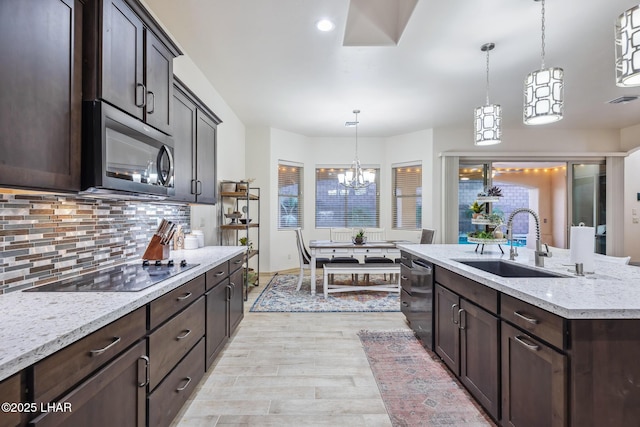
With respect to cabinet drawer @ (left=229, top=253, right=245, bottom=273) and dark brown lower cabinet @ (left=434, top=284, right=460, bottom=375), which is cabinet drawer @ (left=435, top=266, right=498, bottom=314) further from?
cabinet drawer @ (left=229, top=253, right=245, bottom=273)

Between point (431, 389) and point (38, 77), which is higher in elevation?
point (38, 77)

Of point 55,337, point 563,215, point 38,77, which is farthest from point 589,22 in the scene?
point 563,215

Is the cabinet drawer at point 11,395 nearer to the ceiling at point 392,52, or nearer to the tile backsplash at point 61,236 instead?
the tile backsplash at point 61,236

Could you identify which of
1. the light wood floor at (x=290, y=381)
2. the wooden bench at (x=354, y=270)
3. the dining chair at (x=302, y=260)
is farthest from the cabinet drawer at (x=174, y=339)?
the dining chair at (x=302, y=260)

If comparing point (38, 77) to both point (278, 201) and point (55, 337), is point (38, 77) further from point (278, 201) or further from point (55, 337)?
point (278, 201)

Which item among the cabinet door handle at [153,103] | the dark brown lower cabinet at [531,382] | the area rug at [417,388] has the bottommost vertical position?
the area rug at [417,388]

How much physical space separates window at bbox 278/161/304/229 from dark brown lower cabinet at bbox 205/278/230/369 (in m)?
3.74

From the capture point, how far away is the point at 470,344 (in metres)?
1.93

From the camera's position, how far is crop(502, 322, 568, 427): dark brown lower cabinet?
1.21m

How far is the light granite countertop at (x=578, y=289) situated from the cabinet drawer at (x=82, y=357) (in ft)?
5.63

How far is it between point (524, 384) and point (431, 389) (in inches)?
34.2

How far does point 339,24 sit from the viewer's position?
275cm

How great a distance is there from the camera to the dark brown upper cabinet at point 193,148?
254 cm

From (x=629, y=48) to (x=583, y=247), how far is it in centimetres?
102
